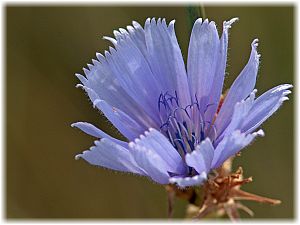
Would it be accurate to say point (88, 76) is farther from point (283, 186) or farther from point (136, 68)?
point (283, 186)

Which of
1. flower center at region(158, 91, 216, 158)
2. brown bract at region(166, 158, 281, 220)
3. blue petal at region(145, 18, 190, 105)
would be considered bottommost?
brown bract at region(166, 158, 281, 220)

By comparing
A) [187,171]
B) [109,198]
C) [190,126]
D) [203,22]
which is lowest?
[109,198]

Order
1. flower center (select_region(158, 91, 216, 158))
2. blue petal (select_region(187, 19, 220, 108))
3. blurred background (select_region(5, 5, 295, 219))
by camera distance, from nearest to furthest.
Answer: blue petal (select_region(187, 19, 220, 108)) < flower center (select_region(158, 91, 216, 158)) < blurred background (select_region(5, 5, 295, 219))

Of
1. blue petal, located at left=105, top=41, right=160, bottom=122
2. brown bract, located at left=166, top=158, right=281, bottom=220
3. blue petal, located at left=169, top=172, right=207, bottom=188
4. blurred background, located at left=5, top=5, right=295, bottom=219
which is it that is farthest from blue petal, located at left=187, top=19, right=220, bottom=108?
blurred background, located at left=5, top=5, right=295, bottom=219

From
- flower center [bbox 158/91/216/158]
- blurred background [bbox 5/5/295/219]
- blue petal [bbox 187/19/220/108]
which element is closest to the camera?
blue petal [bbox 187/19/220/108]

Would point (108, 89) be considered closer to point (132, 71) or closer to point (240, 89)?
point (132, 71)

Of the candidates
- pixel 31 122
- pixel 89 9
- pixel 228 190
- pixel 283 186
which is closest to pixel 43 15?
pixel 89 9

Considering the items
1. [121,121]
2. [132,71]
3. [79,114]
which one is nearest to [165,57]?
[132,71]

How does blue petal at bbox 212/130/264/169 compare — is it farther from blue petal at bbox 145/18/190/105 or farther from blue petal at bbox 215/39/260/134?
blue petal at bbox 145/18/190/105
